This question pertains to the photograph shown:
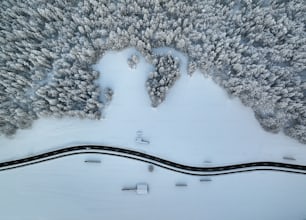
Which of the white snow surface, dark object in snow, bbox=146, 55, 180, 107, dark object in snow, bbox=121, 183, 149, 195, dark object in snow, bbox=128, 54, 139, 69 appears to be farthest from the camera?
dark object in snow, bbox=128, 54, 139, 69

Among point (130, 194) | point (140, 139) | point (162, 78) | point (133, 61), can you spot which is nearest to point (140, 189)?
point (130, 194)

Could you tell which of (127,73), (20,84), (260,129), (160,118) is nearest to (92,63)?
(127,73)

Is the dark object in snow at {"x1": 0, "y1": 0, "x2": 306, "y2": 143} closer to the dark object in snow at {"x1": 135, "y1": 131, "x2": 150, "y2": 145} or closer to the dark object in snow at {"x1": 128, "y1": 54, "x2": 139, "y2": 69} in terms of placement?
the dark object in snow at {"x1": 128, "y1": 54, "x2": 139, "y2": 69}

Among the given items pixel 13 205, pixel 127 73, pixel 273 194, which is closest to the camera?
pixel 13 205

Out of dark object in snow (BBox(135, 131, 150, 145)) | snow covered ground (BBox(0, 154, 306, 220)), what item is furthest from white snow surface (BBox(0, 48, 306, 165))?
Answer: snow covered ground (BBox(0, 154, 306, 220))

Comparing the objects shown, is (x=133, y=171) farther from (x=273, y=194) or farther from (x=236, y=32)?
(x=236, y=32)

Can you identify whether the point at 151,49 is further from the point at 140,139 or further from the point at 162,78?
the point at 140,139
